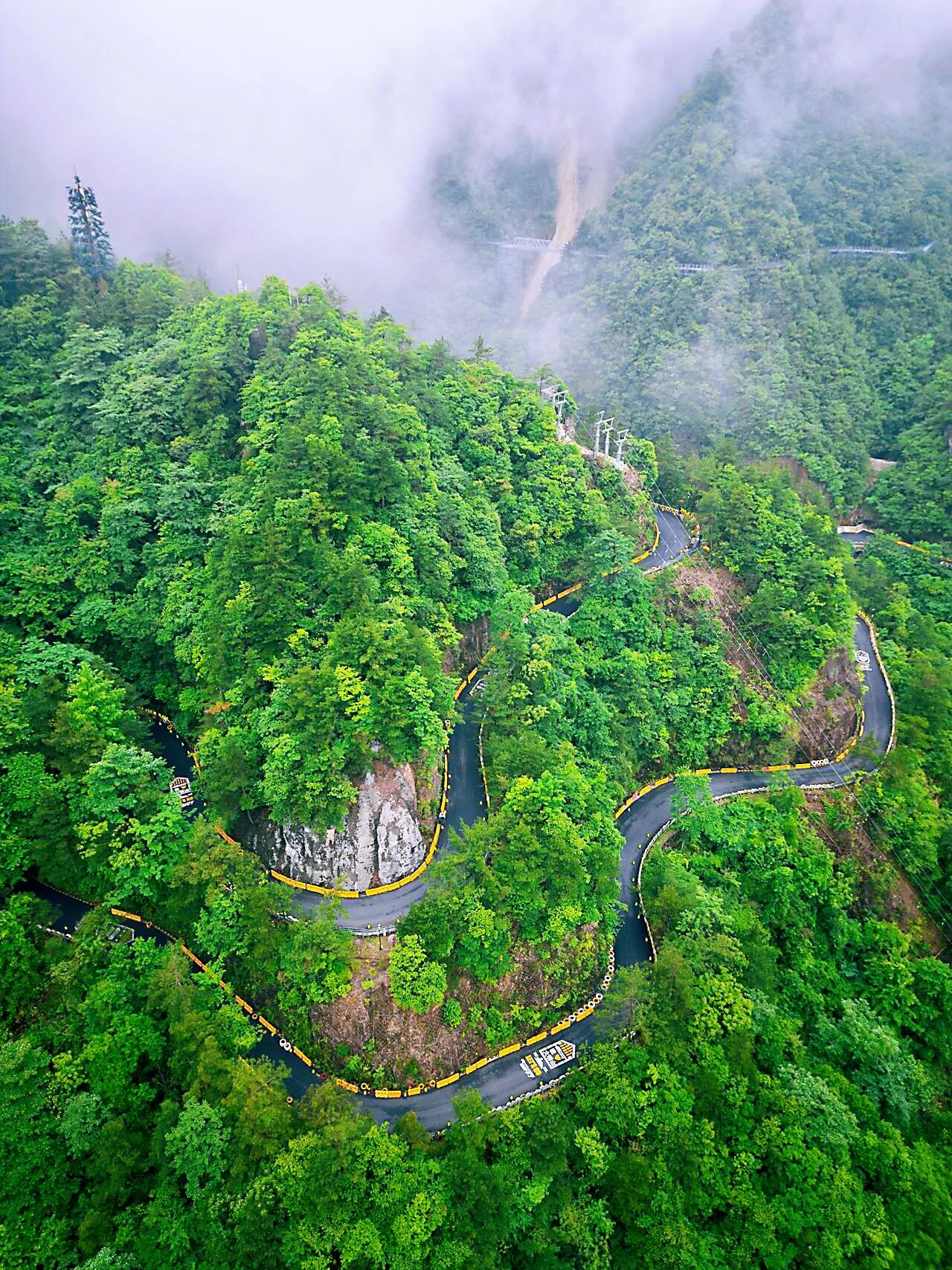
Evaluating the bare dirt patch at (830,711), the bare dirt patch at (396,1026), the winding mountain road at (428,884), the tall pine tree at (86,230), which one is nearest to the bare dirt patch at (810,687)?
the bare dirt patch at (830,711)

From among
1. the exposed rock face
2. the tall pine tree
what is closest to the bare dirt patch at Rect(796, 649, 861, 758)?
the exposed rock face

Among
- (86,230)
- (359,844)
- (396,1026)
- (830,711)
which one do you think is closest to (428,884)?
(359,844)

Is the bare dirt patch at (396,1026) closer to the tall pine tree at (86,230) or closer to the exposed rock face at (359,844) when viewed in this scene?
the exposed rock face at (359,844)

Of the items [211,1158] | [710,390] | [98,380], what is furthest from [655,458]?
[211,1158]

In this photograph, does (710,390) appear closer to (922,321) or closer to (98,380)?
(922,321)

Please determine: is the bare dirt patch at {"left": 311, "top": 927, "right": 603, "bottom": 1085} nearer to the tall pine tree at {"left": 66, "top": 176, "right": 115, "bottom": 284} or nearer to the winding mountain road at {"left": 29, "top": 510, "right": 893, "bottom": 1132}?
the winding mountain road at {"left": 29, "top": 510, "right": 893, "bottom": 1132}
